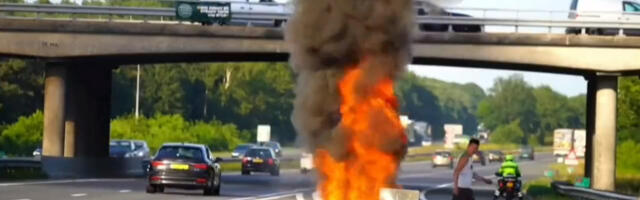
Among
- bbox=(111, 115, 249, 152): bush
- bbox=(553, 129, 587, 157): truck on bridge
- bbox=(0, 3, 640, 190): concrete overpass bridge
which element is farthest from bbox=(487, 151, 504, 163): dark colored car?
bbox=(0, 3, 640, 190): concrete overpass bridge

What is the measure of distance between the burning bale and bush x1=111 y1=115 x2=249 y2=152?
250 feet

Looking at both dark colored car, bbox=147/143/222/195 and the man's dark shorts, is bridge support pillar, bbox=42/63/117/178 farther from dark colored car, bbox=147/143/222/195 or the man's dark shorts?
the man's dark shorts

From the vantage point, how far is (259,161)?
69.2 m

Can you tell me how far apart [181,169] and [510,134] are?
148653mm

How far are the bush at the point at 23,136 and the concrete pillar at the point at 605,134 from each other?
42509 mm

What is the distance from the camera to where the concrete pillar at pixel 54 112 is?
180ft

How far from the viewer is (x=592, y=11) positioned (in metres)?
54.9

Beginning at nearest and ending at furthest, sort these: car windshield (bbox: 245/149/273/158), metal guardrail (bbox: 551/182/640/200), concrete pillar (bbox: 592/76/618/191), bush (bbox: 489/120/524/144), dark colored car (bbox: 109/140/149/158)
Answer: metal guardrail (bbox: 551/182/640/200) → concrete pillar (bbox: 592/76/618/191) → dark colored car (bbox: 109/140/149/158) → car windshield (bbox: 245/149/273/158) → bush (bbox: 489/120/524/144)

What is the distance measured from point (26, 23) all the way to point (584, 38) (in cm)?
1975

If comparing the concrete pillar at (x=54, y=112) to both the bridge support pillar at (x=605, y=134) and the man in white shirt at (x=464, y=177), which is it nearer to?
the bridge support pillar at (x=605, y=134)

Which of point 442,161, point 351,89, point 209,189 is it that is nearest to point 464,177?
point 351,89

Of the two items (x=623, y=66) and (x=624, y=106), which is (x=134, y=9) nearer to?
(x=623, y=66)

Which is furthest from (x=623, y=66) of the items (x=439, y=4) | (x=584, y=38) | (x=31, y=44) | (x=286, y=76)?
(x=286, y=76)

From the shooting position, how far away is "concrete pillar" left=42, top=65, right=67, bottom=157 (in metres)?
54.7
